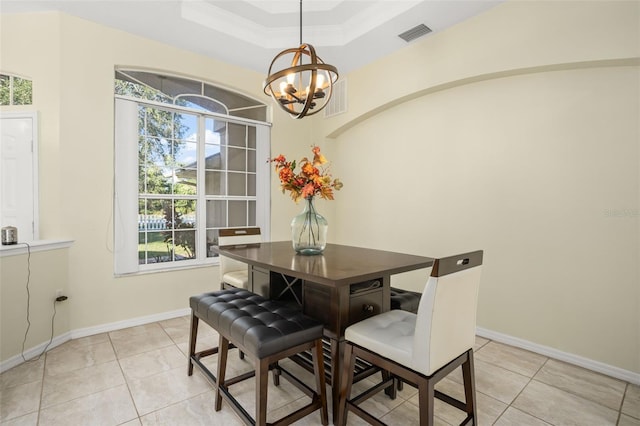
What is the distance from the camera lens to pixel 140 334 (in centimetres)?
321

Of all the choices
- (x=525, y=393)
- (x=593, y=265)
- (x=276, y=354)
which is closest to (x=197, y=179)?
(x=276, y=354)

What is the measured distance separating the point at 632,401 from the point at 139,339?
4038mm

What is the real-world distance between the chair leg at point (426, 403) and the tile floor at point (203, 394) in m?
0.58

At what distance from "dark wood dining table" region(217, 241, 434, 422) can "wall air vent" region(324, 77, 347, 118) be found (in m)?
2.87

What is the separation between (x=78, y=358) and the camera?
268 centimetres

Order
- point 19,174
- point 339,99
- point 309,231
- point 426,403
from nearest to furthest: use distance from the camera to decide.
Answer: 1. point 426,403
2. point 309,231
3. point 19,174
4. point 339,99

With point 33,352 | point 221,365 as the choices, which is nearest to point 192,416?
point 221,365

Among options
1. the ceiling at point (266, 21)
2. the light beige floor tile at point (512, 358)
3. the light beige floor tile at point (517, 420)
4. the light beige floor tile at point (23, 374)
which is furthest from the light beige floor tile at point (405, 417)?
the ceiling at point (266, 21)

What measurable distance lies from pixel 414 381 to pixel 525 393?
1334mm

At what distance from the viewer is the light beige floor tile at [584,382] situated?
215cm

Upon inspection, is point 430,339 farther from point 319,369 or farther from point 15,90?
point 15,90

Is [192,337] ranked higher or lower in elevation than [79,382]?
higher

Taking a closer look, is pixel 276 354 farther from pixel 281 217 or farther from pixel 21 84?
pixel 21 84

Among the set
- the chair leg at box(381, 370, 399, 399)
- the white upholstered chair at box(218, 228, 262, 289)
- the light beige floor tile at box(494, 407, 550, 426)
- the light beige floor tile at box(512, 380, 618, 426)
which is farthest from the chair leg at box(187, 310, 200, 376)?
the light beige floor tile at box(512, 380, 618, 426)
